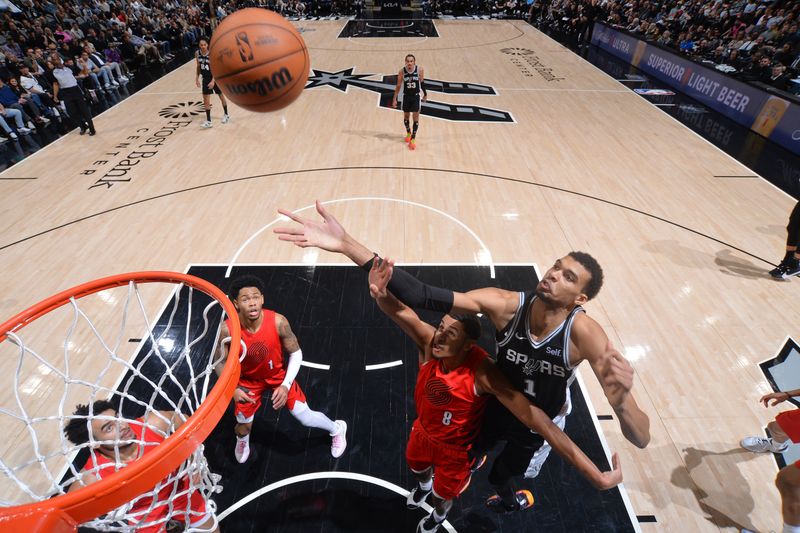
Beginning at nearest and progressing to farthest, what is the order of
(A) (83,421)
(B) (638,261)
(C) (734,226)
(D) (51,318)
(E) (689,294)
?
(A) (83,421) → (D) (51,318) → (E) (689,294) → (B) (638,261) → (C) (734,226)

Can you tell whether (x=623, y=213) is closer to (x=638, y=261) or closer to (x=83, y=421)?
(x=638, y=261)

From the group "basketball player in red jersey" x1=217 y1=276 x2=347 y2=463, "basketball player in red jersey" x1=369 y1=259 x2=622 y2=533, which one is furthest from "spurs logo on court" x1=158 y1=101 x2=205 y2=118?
"basketball player in red jersey" x1=369 y1=259 x2=622 y2=533

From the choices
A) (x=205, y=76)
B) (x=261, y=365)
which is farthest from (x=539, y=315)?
(x=205, y=76)

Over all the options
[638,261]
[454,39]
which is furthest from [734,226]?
[454,39]

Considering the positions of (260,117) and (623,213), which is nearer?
(623,213)

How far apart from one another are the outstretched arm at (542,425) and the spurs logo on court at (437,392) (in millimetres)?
178

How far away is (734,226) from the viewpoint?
20.9ft

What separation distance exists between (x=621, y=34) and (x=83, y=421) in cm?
1778

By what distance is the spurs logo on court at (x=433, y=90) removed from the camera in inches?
394

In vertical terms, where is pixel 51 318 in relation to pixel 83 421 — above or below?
below

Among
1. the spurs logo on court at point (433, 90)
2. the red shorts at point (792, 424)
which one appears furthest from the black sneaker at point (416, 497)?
the spurs logo on court at point (433, 90)

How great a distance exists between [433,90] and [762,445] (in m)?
10.2

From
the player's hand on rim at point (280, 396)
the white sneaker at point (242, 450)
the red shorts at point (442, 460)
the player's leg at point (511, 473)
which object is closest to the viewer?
the red shorts at point (442, 460)

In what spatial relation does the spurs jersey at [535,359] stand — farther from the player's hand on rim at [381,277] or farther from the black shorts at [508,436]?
the player's hand on rim at [381,277]
